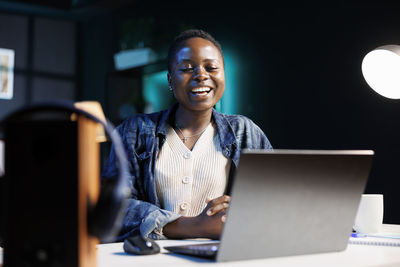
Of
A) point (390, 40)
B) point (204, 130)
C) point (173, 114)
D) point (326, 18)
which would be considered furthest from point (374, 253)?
point (326, 18)

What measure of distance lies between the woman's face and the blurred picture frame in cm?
394

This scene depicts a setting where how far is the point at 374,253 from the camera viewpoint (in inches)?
41.6

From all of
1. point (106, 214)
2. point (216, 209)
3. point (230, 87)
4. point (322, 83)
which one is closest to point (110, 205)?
point (106, 214)

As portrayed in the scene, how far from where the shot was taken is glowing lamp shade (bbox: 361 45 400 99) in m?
1.52

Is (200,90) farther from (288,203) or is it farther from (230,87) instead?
(230,87)

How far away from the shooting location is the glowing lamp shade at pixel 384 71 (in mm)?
1524

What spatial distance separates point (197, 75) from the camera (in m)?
1.75

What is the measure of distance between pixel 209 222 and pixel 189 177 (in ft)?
1.33

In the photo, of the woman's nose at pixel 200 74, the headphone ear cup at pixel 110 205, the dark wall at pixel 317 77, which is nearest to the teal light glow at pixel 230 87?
the dark wall at pixel 317 77

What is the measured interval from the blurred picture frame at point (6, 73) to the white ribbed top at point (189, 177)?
399 cm

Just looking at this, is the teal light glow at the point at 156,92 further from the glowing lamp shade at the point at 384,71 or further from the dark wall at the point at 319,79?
the glowing lamp shade at the point at 384,71

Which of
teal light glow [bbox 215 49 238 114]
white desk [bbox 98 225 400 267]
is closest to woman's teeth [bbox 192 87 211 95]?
white desk [bbox 98 225 400 267]

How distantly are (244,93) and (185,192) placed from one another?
156cm

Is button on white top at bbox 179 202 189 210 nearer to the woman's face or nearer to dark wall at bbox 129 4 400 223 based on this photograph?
the woman's face
